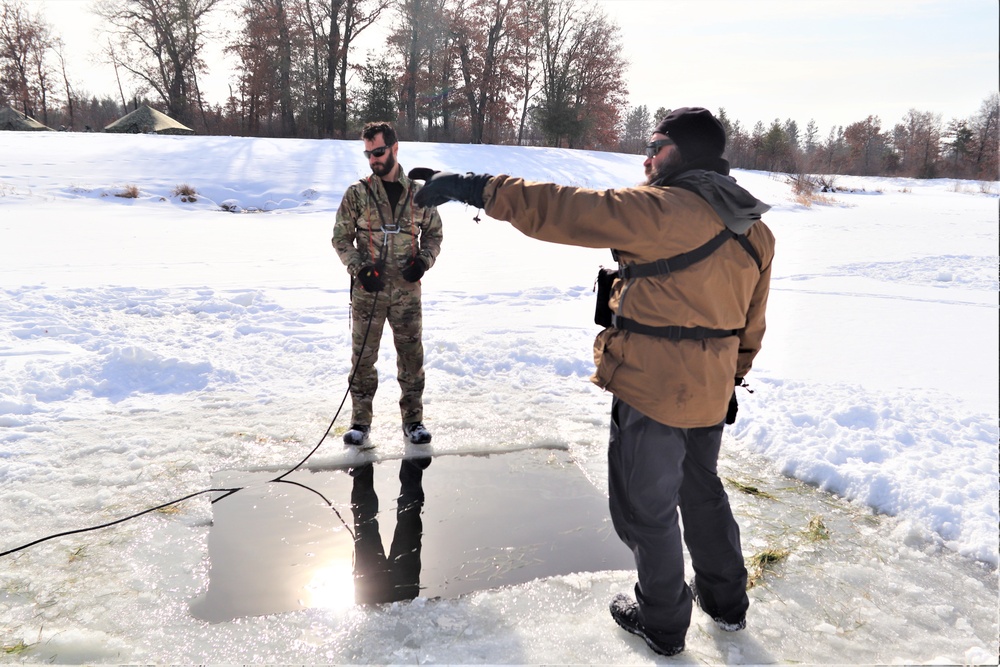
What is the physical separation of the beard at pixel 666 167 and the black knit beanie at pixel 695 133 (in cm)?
Answer: 2

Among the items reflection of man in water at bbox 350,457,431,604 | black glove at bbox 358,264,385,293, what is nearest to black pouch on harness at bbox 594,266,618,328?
reflection of man in water at bbox 350,457,431,604

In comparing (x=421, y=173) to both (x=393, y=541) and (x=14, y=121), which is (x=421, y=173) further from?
(x=14, y=121)

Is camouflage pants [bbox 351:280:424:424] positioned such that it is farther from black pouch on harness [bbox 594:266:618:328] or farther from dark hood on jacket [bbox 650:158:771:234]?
dark hood on jacket [bbox 650:158:771:234]

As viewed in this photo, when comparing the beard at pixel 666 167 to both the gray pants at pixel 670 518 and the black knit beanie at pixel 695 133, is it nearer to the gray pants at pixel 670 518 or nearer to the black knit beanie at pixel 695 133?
the black knit beanie at pixel 695 133

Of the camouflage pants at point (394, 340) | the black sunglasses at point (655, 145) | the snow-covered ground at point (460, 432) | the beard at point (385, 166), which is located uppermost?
the black sunglasses at point (655, 145)

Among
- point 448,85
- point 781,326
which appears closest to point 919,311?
point 781,326

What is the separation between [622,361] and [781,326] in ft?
18.9

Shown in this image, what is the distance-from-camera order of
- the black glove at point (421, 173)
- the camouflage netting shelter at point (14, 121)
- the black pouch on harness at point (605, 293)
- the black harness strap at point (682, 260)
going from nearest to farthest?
the black harness strap at point (682, 260) < the black pouch on harness at point (605, 293) < the black glove at point (421, 173) < the camouflage netting shelter at point (14, 121)

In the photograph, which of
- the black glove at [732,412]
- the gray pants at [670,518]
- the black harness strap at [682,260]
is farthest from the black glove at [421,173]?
the black glove at [732,412]

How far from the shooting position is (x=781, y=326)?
24.2 feet

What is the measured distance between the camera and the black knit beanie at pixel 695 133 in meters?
2.29

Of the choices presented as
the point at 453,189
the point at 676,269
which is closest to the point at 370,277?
the point at 453,189

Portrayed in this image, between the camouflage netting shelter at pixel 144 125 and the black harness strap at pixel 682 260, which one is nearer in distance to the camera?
the black harness strap at pixel 682 260

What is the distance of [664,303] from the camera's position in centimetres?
225
